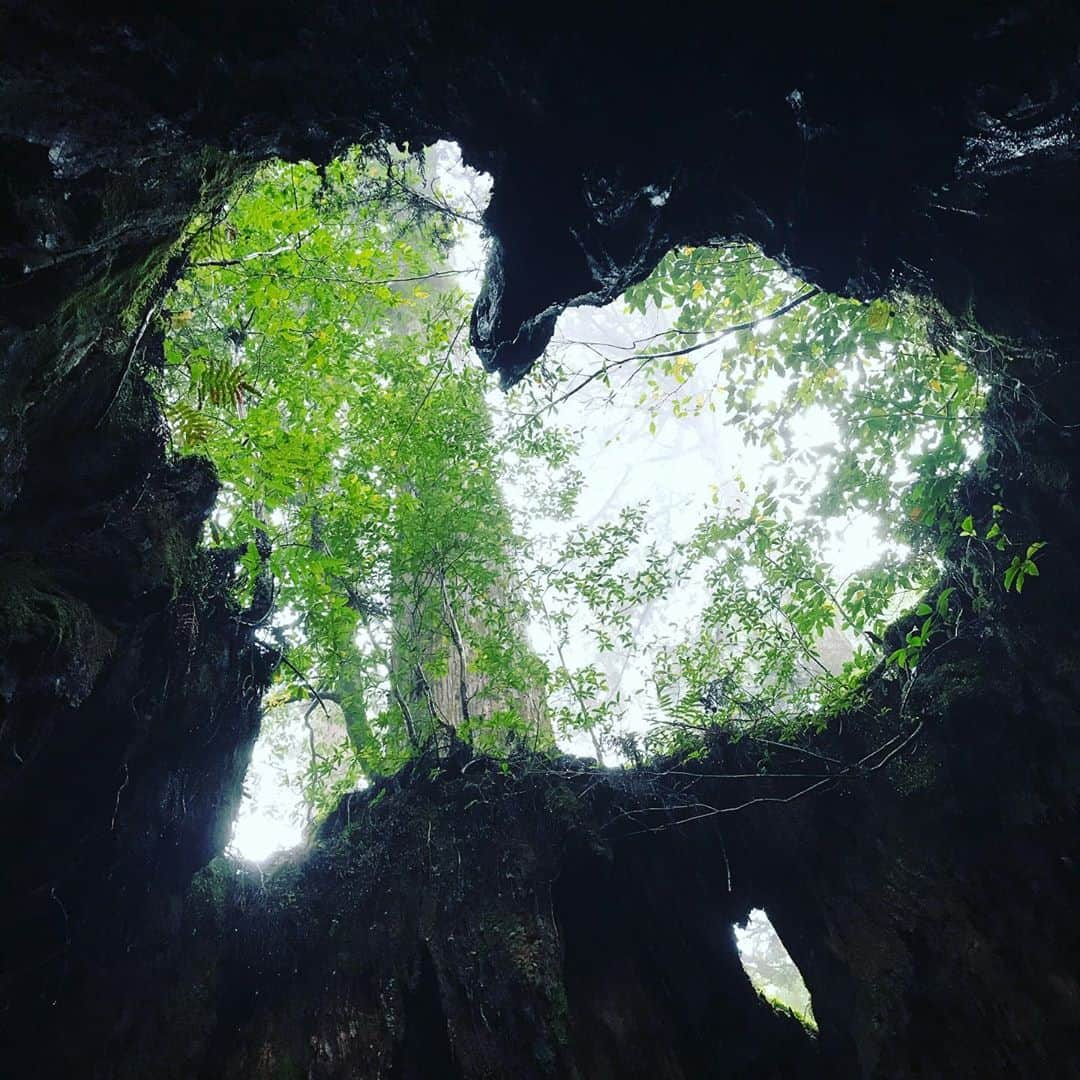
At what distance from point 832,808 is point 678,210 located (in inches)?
190

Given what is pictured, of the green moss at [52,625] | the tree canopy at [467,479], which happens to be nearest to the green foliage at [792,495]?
the tree canopy at [467,479]

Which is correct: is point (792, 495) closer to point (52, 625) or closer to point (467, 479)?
point (467, 479)

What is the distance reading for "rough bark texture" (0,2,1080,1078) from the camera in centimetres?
361

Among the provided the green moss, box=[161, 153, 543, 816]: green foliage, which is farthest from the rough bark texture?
box=[161, 153, 543, 816]: green foliage

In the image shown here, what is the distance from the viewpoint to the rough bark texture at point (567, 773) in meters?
3.61

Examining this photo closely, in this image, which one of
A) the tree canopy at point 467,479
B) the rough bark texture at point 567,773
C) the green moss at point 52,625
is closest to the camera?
the green moss at point 52,625

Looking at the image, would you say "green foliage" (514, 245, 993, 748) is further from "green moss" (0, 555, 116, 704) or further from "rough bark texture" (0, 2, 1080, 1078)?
"green moss" (0, 555, 116, 704)

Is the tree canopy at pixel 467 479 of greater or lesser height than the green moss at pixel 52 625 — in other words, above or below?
above

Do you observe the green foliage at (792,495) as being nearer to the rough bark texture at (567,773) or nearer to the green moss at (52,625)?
the rough bark texture at (567,773)

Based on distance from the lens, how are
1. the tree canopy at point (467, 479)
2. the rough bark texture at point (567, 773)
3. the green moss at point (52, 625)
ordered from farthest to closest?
1. the tree canopy at point (467, 479)
2. the rough bark texture at point (567, 773)
3. the green moss at point (52, 625)

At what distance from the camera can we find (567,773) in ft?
20.4

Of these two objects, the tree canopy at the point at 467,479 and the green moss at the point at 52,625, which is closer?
the green moss at the point at 52,625

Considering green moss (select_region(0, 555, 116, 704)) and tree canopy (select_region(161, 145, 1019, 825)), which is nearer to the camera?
green moss (select_region(0, 555, 116, 704))

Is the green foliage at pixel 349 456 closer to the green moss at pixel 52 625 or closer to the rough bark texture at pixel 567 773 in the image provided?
the rough bark texture at pixel 567 773
